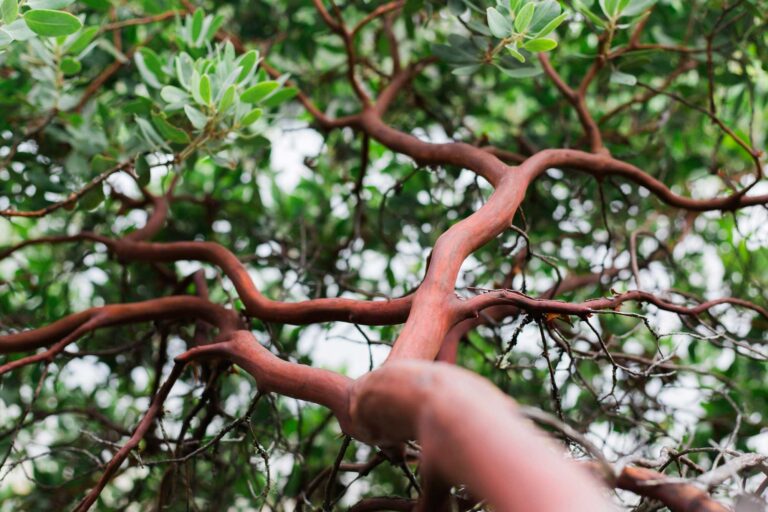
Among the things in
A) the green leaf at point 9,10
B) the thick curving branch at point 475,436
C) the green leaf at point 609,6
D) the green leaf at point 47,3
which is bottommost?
the thick curving branch at point 475,436

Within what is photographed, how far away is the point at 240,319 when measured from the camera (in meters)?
1.26

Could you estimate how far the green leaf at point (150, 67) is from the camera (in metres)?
1.41

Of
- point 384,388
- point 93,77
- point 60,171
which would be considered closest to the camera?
point 384,388

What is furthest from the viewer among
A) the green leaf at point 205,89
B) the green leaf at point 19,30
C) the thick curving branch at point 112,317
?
the thick curving branch at point 112,317

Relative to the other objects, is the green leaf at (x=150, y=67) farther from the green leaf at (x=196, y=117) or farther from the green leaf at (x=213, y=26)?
the green leaf at (x=196, y=117)

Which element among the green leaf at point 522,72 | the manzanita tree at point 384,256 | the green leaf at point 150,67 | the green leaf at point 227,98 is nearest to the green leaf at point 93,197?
the manzanita tree at point 384,256

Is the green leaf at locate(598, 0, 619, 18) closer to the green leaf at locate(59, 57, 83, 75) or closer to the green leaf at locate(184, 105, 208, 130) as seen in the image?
the green leaf at locate(184, 105, 208, 130)

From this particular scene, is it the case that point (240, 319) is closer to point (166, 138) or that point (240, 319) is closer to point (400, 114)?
point (166, 138)

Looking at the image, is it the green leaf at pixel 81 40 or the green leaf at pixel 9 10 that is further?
the green leaf at pixel 81 40

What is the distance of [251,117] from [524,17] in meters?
0.46

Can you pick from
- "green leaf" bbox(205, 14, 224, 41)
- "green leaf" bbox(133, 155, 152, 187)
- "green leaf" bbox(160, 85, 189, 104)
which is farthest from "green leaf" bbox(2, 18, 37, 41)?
"green leaf" bbox(205, 14, 224, 41)

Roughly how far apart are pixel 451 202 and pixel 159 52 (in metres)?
0.83

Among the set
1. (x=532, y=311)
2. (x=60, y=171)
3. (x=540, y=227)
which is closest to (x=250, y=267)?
(x=60, y=171)

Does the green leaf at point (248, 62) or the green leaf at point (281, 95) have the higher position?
the green leaf at point (281, 95)
